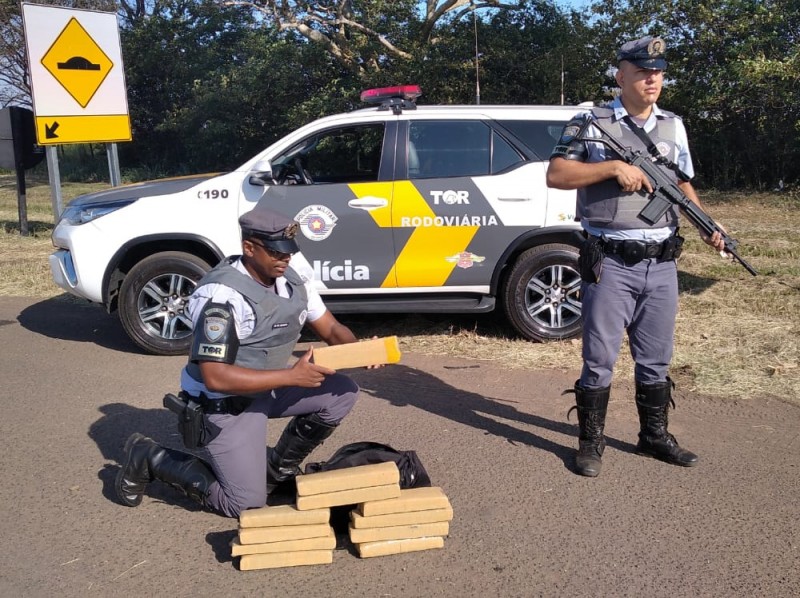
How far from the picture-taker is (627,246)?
415cm

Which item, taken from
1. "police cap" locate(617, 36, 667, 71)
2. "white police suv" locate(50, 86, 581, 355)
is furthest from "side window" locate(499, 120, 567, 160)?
"police cap" locate(617, 36, 667, 71)

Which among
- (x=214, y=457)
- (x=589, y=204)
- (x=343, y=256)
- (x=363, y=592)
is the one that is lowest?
(x=363, y=592)

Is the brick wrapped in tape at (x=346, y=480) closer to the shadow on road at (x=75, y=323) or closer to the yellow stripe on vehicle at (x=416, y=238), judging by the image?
the yellow stripe on vehicle at (x=416, y=238)

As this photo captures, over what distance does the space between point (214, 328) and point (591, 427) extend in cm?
206

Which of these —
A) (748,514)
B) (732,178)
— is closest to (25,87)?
(732,178)

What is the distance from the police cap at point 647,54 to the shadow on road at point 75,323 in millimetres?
4687

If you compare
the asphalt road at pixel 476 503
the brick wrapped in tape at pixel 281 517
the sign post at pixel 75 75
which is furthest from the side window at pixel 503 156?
the sign post at pixel 75 75

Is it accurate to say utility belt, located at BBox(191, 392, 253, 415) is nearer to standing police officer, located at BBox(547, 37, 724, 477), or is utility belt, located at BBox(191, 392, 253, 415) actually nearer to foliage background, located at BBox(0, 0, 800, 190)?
standing police officer, located at BBox(547, 37, 724, 477)

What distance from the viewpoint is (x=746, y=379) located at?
18.7 feet

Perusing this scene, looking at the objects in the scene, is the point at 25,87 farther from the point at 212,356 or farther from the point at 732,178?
the point at 212,356

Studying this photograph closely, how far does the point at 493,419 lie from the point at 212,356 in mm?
2251

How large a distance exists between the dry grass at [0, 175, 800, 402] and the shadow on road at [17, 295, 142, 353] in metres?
0.61

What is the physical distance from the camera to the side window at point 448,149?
6.56m

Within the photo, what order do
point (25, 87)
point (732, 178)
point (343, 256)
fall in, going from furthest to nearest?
point (25, 87), point (732, 178), point (343, 256)
